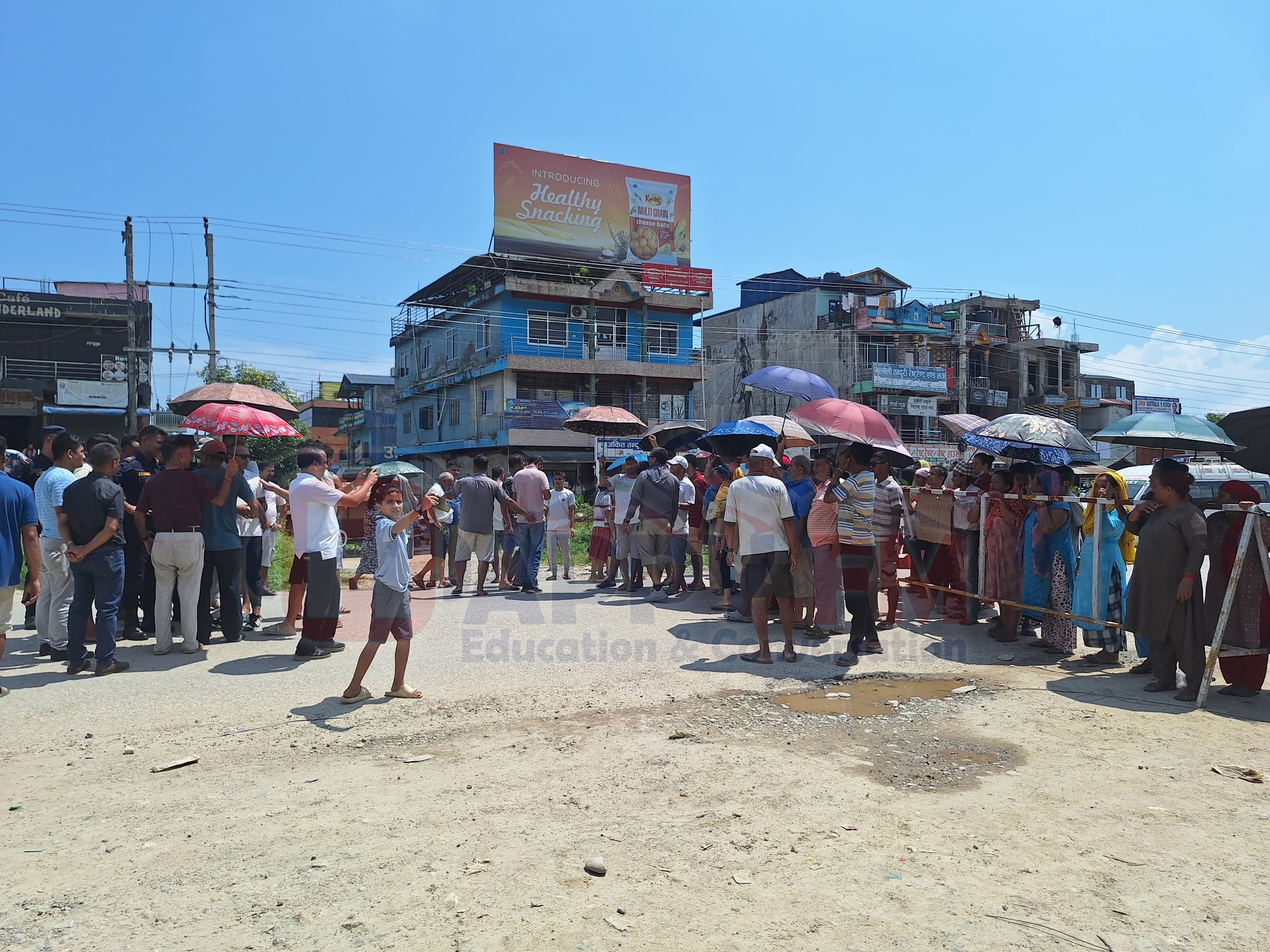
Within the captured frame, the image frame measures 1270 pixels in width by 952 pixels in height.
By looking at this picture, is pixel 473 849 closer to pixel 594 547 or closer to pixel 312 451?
pixel 312 451

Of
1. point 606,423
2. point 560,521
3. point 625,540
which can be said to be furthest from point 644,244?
point 625,540

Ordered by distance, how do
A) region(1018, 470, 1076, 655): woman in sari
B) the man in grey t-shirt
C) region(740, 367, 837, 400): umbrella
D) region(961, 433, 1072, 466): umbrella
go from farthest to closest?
the man in grey t-shirt
region(740, 367, 837, 400): umbrella
region(961, 433, 1072, 466): umbrella
region(1018, 470, 1076, 655): woman in sari

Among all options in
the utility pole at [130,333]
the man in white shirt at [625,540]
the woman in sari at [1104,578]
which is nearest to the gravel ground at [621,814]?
the woman in sari at [1104,578]

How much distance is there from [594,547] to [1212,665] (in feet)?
30.9

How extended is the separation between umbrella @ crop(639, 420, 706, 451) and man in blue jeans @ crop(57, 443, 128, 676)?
9796 mm

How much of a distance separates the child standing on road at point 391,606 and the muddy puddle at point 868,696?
2859 mm

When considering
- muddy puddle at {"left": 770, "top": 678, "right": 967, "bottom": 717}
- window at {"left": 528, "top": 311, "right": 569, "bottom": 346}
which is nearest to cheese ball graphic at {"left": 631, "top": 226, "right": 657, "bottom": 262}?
window at {"left": 528, "top": 311, "right": 569, "bottom": 346}

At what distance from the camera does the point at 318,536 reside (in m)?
7.52

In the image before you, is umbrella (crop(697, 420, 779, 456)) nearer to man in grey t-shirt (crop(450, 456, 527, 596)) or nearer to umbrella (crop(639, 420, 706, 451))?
man in grey t-shirt (crop(450, 456, 527, 596))

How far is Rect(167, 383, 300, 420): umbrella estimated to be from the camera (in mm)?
9500

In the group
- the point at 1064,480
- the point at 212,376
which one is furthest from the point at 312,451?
the point at 212,376

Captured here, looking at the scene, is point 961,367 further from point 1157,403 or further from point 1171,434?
point 1171,434

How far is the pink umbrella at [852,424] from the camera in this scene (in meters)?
8.98

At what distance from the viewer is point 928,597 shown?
34.8ft
